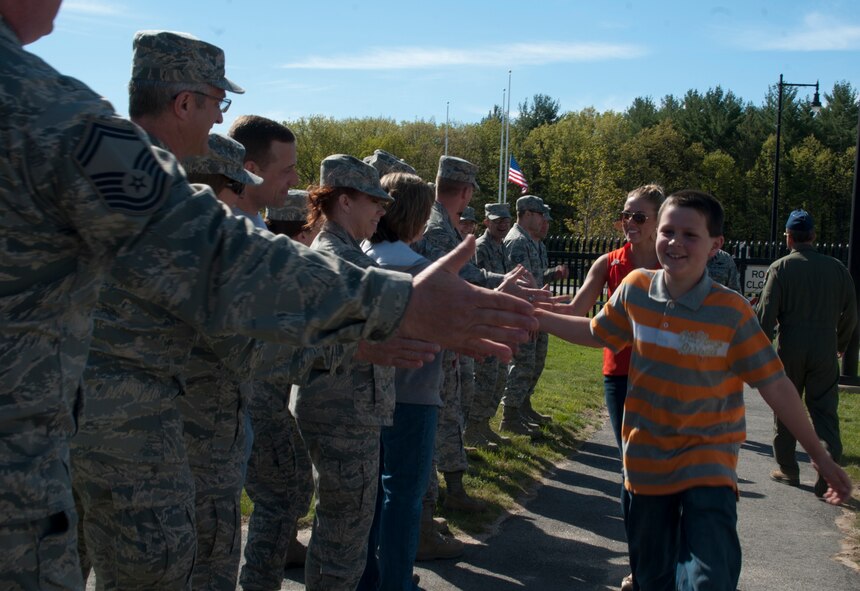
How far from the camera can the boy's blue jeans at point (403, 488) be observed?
176 inches

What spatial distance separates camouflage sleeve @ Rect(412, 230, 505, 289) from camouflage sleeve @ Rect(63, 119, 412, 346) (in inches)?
126

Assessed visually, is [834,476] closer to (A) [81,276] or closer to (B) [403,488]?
(B) [403,488]

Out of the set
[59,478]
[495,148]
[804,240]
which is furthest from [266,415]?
[495,148]

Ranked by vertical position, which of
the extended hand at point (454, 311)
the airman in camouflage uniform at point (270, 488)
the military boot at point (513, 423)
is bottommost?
the military boot at point (513, 423)

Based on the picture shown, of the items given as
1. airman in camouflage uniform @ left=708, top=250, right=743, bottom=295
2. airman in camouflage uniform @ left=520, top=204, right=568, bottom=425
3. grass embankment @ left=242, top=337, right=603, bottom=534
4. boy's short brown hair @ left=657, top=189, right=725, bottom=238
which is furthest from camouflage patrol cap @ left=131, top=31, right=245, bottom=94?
airman in camouflage uniform @ left=520, top=204, right=568, bottom=425

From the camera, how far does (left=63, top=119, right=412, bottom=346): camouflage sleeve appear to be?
181 cm

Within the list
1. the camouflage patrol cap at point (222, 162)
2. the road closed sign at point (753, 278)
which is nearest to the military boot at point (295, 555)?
the camouflage patrol cap at point (222, 162)

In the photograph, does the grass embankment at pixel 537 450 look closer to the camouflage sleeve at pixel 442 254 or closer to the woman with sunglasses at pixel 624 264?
the woman with sunglasses at pixel 624 264

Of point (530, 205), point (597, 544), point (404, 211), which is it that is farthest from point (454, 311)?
point (530, 205)

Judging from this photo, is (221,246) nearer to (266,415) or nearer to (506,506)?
(266,415)

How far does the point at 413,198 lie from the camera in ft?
15.5

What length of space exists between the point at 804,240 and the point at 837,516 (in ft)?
8.63

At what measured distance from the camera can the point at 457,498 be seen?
679 cm

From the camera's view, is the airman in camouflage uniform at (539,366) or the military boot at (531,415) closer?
the airman in camouflage uniform at (539,366)
